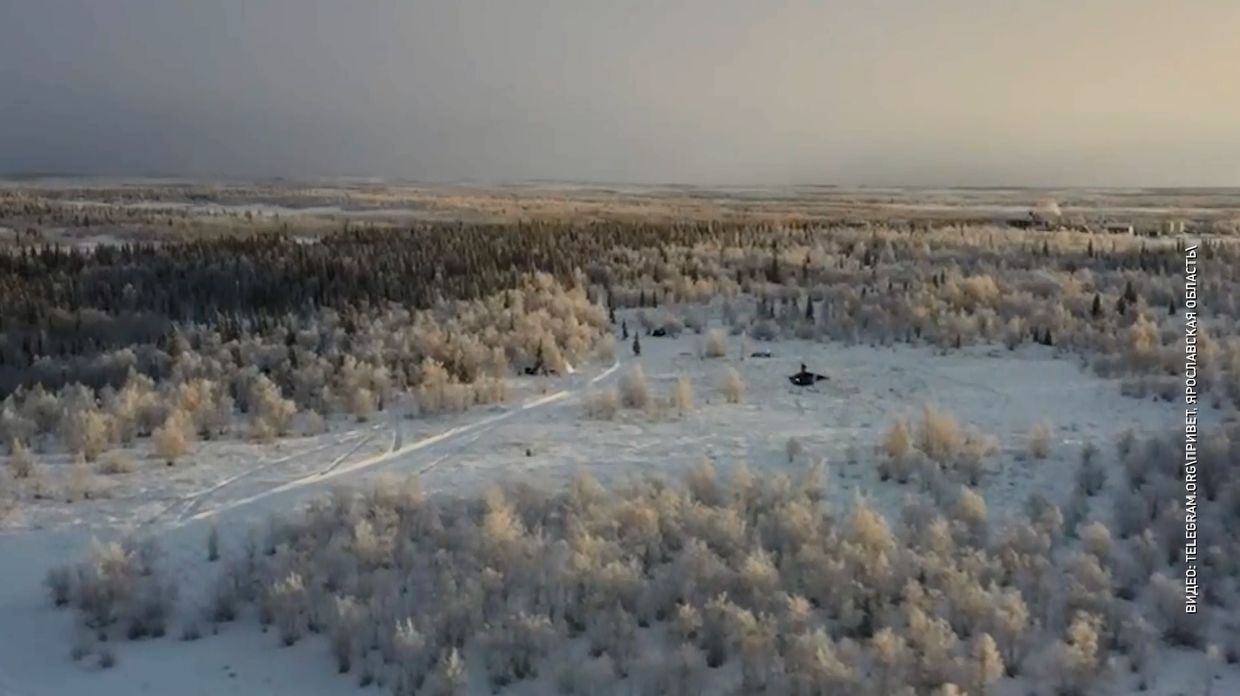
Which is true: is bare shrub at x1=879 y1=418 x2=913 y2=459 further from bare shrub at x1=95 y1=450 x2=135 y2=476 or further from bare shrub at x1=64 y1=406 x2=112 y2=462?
bare shrub at x1=64 y1=406 x2=112 y2=462

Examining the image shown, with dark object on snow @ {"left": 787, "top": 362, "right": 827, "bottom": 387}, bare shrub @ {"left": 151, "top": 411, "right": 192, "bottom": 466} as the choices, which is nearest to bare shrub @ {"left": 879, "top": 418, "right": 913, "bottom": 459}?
dark object on snow @ {"left": 787, "top": 362, "right": 827, "bottom": 387}

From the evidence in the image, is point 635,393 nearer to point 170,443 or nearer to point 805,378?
point 805,378

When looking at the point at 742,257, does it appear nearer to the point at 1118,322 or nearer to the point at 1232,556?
the point at 1118,322

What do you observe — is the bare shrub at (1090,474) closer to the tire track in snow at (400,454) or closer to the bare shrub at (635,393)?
the bare shrub at (635,393)

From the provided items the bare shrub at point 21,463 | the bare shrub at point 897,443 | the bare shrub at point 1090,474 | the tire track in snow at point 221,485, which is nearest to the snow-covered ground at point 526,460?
the tire track in snow at point 221,485

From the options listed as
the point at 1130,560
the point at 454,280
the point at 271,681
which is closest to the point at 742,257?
the point at 454,280
